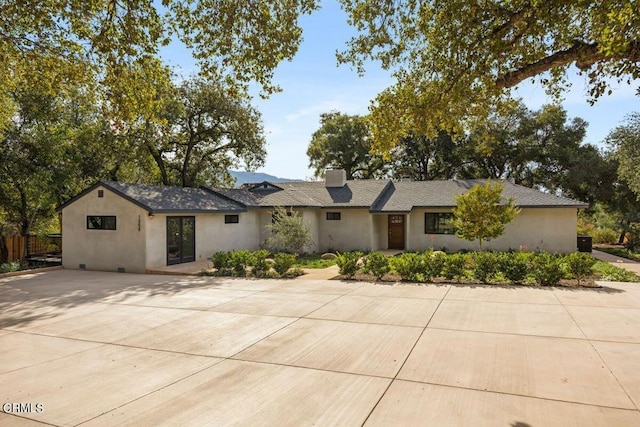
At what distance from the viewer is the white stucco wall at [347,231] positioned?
68.8 feet

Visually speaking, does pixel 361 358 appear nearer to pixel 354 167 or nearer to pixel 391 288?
pixel 391 288

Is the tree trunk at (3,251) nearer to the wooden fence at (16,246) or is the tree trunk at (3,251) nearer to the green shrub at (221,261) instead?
the wooden fence at (16,246)

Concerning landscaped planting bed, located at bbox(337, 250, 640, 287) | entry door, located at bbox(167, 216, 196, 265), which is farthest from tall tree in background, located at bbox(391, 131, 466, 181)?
landscaped planting bed, located at bbox(337, 250, 640, 287)

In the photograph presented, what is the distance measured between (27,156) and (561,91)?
68.8 feet

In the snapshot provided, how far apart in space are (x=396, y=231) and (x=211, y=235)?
10.2 m

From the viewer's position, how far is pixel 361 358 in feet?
18.7


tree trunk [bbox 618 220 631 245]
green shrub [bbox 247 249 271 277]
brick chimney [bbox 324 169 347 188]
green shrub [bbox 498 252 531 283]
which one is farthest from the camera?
brick chimney [bbox 324 169 347 188]

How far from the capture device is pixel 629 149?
69.9 ft

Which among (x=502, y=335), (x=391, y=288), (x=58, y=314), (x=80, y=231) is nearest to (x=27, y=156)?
(x=80, y=231)

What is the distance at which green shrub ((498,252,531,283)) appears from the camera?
447 inches

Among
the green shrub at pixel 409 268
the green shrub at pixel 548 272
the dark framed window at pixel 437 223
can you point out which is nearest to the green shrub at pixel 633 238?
the dark framed window at pixel 437 223

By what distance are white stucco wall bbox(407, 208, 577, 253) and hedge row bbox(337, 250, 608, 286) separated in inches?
306

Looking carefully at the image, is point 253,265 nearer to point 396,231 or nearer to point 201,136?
point 396,231

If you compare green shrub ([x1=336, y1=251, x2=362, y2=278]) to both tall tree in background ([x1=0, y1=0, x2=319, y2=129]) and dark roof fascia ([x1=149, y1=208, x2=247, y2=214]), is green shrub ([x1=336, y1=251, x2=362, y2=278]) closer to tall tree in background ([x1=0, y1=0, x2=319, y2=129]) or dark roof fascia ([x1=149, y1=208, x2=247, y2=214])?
tall tree in background ([x1=0, y1=0, x2=319, y2=129])
